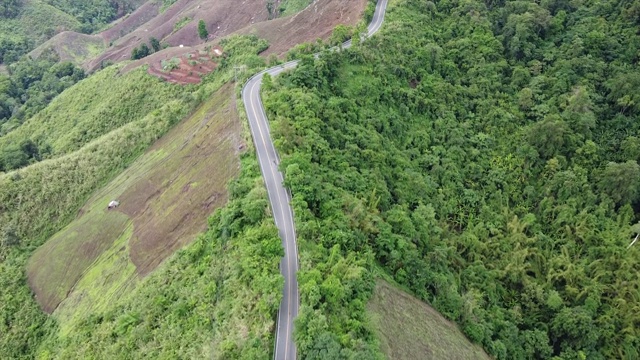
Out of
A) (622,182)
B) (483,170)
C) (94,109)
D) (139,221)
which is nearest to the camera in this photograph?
(139,221)

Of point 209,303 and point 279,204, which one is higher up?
point 279,204

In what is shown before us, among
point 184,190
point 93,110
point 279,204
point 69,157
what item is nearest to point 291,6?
point 93,110

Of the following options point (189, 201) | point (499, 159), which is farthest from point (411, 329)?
point (499, 159)

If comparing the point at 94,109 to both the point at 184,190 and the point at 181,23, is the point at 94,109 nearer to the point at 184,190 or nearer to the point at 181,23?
the point at 184,190

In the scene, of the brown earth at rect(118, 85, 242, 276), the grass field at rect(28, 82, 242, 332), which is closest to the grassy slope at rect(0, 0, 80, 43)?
the grass field at rect(28, 82, 242, 332)

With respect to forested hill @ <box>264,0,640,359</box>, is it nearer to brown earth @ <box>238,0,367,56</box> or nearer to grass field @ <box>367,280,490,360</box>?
grass field @ <box>367,280,490,360</box>

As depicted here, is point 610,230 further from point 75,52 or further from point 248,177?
point 75,52

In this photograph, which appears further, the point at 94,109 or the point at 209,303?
the point at 94,109

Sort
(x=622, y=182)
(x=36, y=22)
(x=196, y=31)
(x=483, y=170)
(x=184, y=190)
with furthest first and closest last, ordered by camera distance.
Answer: (x=36, y=22)
(x=196, y=31)
(x=483, y=170)
(x=622, y=182)
(x=184, y=190)
